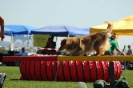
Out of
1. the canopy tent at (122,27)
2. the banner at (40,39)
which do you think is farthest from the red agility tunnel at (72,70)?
the banner at (40,39)

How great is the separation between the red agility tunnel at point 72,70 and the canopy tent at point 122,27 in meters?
8.16

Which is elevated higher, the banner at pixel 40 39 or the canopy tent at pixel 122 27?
the canopy tent at pixel 122 27

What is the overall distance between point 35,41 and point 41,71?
15215 millimetres

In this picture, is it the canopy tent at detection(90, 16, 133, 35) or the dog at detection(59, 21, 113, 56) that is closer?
the dog at detection(59, 21, 113, 56)

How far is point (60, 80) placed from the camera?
9844mm

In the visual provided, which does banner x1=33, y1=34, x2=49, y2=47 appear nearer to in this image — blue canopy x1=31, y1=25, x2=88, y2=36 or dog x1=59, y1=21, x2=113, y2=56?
blue canopy x1=31, y1=25, x2=88, y2=36

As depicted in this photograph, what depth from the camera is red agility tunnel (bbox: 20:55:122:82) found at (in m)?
9.52

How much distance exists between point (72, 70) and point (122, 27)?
9212 millimetres

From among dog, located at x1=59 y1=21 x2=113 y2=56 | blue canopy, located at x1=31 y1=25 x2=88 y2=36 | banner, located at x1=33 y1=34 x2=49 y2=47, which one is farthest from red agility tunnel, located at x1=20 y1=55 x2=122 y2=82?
banner, located at x1=33 y1=34 x2=49 y2=47

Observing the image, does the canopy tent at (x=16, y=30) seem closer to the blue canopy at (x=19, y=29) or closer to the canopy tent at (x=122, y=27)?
the blue canopy at (x=19, y=29)

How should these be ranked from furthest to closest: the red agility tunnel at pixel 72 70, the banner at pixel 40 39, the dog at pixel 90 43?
the banner at pixel 40 39 < the dog at pixel 90 43 < the red agility tunnel at pixel 72 70

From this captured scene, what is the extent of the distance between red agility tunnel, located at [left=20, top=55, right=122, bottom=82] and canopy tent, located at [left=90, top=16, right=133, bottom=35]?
26.8 feet

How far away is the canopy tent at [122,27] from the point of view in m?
17.9

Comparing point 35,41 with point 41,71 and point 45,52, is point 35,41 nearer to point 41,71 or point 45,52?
point 45,52
